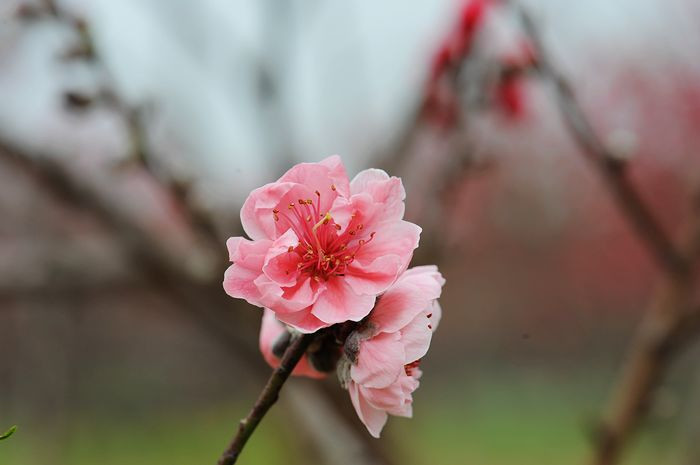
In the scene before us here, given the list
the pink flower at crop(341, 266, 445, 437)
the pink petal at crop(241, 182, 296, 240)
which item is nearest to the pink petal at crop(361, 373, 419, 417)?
the pink flower at crop(341, 266, 445, 437)

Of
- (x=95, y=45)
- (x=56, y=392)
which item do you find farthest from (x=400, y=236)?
(x=56, y=392)

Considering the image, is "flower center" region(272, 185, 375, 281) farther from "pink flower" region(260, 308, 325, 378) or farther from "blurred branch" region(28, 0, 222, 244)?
"blurred branch" region(28, 0, 222, 244)

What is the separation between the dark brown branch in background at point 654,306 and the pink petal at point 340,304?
0.82 m

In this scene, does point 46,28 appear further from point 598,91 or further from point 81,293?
point 598,91

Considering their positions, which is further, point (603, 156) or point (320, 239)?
point (603, 156)

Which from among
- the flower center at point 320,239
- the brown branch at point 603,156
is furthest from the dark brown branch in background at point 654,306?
the flower center at point 320,239

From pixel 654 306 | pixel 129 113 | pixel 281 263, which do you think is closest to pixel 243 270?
pixel 281 263

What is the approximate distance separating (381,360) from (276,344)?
0.24ft

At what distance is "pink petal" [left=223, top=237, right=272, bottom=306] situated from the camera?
13.9 inches

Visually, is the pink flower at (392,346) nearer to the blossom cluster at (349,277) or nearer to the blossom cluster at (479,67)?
the blossom cluster at (349,277)

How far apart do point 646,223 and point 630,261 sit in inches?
269

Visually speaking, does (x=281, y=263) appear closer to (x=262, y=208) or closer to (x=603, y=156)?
(x=262, y=208)

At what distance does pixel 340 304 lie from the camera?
0.37 m

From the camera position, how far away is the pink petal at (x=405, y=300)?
37cm
